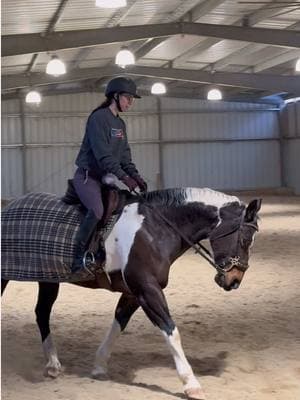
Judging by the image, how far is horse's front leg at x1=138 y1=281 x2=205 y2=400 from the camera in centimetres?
420

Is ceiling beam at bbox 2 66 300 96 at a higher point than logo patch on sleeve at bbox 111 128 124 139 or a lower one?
higher

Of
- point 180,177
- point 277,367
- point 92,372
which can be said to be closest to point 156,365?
point 92,372

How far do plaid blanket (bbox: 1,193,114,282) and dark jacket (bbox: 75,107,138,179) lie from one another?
→ 36cm

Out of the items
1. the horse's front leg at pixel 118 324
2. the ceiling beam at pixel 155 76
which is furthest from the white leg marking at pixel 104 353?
the ceiling beam at pixel 155 76

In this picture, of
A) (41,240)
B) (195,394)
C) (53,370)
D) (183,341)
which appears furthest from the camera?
(183,341)

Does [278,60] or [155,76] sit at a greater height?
[278,60]

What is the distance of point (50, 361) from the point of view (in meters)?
4.95

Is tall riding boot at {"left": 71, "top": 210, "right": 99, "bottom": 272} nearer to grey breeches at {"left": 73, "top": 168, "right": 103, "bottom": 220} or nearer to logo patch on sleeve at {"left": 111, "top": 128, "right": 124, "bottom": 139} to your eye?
grey breeches at {"left": 73, "top": 168, "right": 103, "bottom": 220}

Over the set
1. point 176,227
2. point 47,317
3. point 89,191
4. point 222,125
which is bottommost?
point 47,317

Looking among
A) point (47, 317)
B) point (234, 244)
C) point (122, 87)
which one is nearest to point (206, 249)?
point (234, 244)

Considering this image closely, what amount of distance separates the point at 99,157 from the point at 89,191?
0.29m

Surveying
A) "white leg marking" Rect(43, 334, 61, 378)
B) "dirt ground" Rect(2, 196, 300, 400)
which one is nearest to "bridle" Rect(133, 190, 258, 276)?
"dirt ground" Rect(2, 196, 300, 400)

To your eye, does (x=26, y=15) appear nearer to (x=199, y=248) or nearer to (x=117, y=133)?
(x=117, y=133)

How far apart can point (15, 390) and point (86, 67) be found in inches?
713
